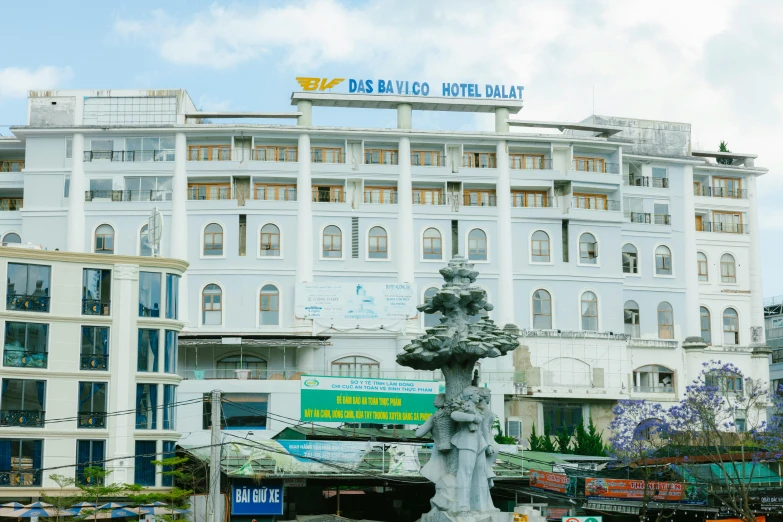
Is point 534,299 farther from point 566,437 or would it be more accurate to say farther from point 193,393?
point 193,393

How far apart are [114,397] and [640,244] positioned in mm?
41460

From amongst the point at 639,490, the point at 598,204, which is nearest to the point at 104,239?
the point at 598,204

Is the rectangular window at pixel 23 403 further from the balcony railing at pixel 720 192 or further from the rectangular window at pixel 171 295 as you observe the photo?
the balcony railing at pixel 720 192

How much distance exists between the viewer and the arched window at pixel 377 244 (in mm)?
75125

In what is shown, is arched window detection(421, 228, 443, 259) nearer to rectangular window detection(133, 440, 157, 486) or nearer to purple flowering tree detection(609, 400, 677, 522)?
purple flowering tree detection(609, 400, 677, 522)

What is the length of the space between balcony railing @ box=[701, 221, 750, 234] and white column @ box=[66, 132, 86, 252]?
43756 millimetres

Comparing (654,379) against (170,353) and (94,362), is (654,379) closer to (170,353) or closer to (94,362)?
(170,353)

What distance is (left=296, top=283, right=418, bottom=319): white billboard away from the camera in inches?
2849

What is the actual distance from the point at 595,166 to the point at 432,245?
1335cm

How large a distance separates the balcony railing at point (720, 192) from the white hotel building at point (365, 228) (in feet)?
23.7

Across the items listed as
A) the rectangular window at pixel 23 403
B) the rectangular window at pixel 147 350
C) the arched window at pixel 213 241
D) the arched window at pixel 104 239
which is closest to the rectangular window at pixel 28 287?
the rectangular window at pixel 23 403

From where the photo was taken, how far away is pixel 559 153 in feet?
260

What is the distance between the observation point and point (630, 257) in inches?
3167

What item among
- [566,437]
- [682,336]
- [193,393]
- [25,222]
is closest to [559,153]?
[682,336]
